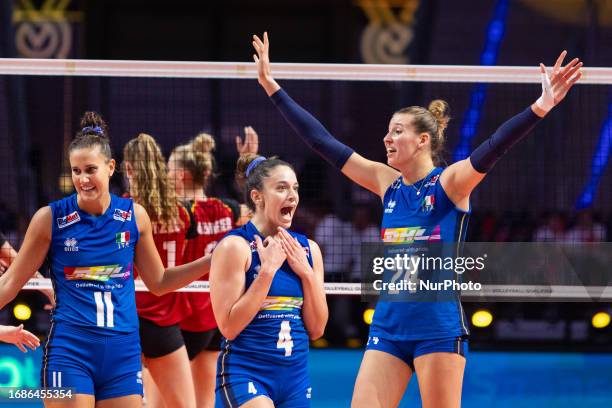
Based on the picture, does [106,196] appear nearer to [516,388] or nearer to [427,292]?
[427,292]

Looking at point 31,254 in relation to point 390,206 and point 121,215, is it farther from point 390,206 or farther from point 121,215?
point 390,206

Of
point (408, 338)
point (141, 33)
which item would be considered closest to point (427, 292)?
point (408, 338)

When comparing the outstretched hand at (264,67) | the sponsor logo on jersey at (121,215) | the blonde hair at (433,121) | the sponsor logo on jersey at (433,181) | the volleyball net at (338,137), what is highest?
the volleyball net at (338,137)

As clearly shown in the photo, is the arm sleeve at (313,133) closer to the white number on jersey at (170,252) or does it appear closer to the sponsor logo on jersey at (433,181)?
the sponsor logo on jersey at (433,181)

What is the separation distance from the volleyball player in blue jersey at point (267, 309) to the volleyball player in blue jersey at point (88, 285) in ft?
1.94

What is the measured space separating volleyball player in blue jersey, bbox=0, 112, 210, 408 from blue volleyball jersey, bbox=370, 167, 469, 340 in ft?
4.64

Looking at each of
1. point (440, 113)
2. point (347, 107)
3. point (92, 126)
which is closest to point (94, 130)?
point (92, 126)

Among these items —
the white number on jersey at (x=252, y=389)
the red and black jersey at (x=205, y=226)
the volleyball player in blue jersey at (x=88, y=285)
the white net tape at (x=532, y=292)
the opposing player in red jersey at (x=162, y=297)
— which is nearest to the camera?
the white number on jersey at (x=252, y=389)

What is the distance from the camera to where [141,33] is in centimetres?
1455

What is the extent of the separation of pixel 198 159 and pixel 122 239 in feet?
7.77

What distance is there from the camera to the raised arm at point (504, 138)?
4.82 meters

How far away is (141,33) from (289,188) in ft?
35.1

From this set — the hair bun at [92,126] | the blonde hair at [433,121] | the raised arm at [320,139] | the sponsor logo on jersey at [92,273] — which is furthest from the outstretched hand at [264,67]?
the sponsor logo on jersey at [92,273]

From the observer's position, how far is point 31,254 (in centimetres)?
461
